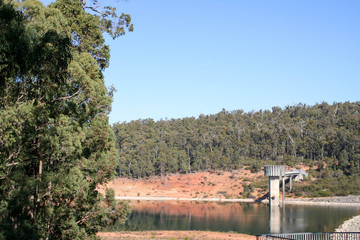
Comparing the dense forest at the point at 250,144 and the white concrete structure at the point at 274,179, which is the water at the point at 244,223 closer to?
the white concrete structure at the point at 274,179

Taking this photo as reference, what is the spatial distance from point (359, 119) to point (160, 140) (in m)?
48.6

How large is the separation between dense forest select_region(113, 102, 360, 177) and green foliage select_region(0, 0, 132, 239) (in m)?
68.7

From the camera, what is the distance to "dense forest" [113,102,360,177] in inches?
3401

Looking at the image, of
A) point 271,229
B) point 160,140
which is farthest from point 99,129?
point 160,140

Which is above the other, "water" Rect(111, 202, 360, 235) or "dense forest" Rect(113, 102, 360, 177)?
"dense forest" Rect(113, 102, 360, 177)

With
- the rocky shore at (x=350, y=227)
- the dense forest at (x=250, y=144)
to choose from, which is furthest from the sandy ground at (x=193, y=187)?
the rocky shore at (x=350, y=227)

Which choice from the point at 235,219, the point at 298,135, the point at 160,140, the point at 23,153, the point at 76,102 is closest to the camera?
the point at 23,153

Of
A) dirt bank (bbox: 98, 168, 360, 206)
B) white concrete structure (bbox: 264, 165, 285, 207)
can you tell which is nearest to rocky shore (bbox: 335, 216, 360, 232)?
white concrete structure (bbox: 264, 165, 285, 207)

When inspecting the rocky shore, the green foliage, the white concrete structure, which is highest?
the green foliage

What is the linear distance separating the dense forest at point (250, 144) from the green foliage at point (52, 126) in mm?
68733

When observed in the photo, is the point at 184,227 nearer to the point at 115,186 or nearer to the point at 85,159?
the point at 85,159

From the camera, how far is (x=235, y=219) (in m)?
43.6

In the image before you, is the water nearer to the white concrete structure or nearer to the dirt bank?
the white concrete structure

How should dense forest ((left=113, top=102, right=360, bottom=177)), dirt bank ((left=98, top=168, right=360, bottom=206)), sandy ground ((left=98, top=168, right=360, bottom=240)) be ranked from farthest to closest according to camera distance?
dense forest ((left=113, top=102, right=360, bottom=177))
sandy ground ((left=98, top=168, right=360, bottom=240))
dirt bank ((left=98, top=168, right=360, bottom=206))
